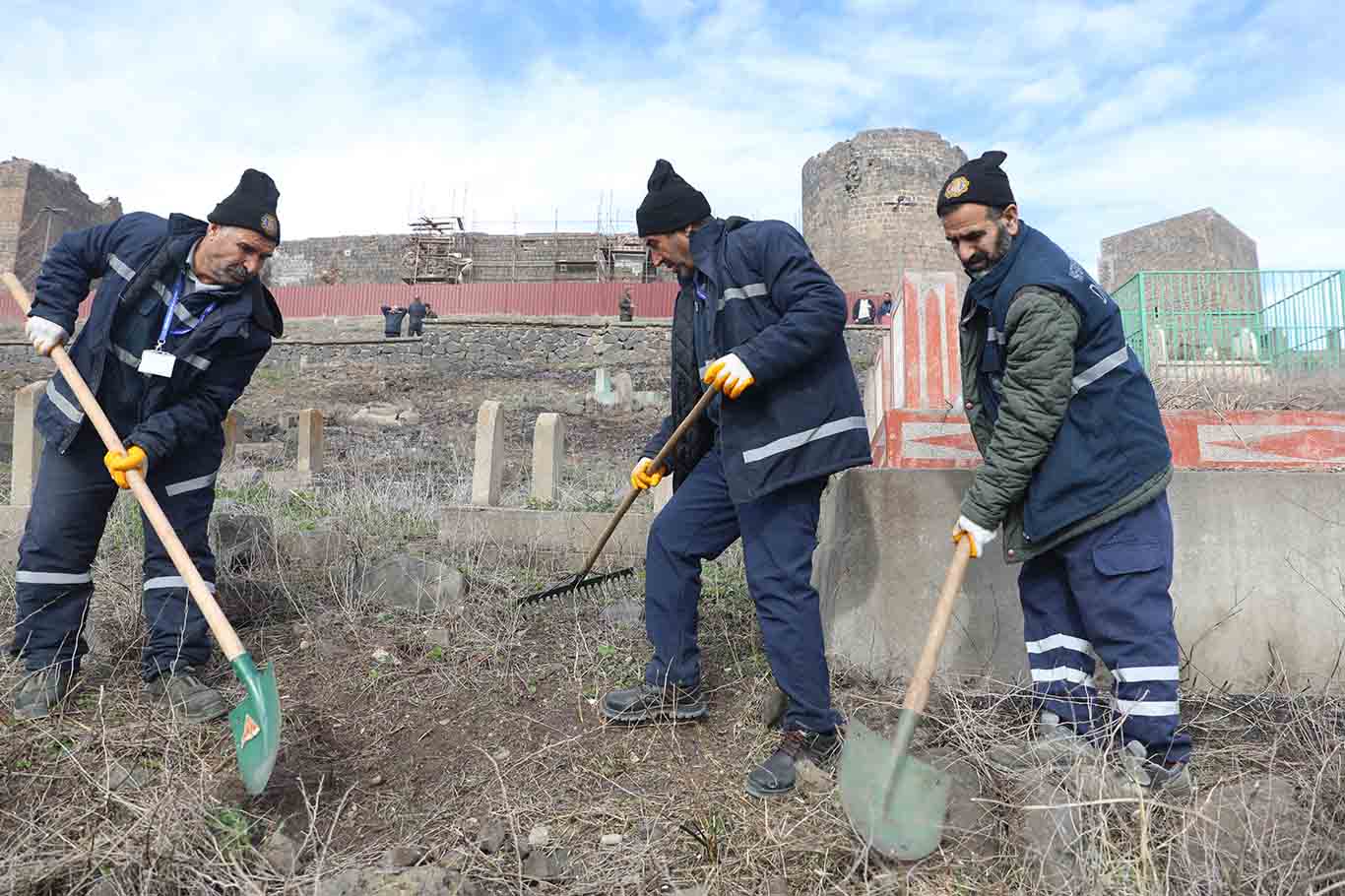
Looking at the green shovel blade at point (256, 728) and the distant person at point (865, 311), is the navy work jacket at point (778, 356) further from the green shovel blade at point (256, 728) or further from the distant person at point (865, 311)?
the distant person at point (865, 311)

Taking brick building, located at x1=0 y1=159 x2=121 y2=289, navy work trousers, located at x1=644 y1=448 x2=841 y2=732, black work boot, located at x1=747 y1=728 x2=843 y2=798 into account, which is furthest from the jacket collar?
brick building, located at x1=0 y1=159 x2=121 y2=289

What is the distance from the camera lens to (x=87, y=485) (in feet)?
10.4

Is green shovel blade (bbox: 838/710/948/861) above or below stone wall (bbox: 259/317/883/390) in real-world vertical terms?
below

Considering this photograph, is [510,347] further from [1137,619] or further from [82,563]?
[1137,619]

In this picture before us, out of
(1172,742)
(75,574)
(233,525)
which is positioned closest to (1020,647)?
(1172,742)

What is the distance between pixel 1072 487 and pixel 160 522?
8.53 feet

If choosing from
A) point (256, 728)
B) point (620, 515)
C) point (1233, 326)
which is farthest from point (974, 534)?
point (1233, 326)

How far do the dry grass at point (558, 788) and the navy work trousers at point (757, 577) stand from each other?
24cm

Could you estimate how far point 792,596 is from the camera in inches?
108

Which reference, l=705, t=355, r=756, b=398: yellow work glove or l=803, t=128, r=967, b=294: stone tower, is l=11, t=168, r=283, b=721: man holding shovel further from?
l=803, t=128, r=967, b=294: stone tower

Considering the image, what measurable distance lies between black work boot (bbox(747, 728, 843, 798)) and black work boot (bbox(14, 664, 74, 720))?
7.36ft

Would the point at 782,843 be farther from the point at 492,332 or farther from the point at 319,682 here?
the point at 492,332

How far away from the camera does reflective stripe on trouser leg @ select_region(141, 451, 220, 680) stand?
3.21m

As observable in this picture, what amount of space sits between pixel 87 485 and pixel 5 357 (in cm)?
2240
